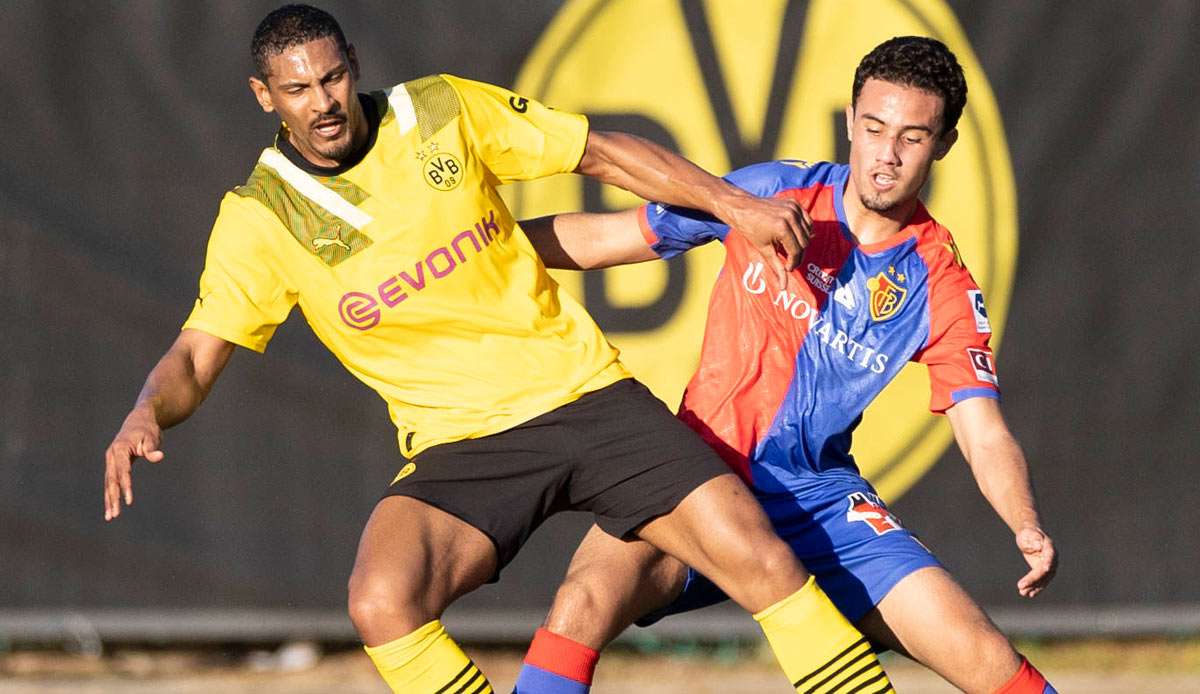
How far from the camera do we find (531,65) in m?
5.86

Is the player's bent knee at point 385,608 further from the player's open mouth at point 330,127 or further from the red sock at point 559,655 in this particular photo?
the player's open mouth at point 330,127

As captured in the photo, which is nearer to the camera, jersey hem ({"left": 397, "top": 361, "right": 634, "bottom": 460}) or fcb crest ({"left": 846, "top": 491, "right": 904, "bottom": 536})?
jersey hem ({"left": 397, "top": 361, "right": 634, "bottom": 460})

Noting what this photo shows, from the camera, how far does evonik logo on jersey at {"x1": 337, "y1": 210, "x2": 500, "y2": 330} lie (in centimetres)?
385

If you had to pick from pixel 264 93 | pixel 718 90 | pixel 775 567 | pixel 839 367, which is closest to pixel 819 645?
pixel 775 567

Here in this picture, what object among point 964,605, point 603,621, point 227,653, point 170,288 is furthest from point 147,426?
point 227,653

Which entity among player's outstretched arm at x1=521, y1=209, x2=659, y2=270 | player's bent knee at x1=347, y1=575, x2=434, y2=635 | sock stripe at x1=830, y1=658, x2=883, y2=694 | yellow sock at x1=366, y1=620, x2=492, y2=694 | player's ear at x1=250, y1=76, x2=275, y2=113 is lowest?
sock stripe at x1=830, y1=658, x2=883, y2=694

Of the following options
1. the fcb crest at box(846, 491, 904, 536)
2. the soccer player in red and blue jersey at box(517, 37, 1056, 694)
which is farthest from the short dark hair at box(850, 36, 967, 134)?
the fcb crest at box(846, 491, 904, 536)

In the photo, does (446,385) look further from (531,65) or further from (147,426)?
(531,65)

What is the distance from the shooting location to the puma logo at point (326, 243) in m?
3.88

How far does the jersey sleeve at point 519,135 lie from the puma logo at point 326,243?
41 cm

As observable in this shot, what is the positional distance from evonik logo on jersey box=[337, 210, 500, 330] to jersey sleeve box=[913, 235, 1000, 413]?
1154 mm

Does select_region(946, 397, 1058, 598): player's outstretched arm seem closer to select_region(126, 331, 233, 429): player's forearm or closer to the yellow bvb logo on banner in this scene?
select_region(126, 331, 233, 429): player's forearm

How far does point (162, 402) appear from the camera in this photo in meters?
3.77

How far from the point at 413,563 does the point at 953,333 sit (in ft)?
4.73
